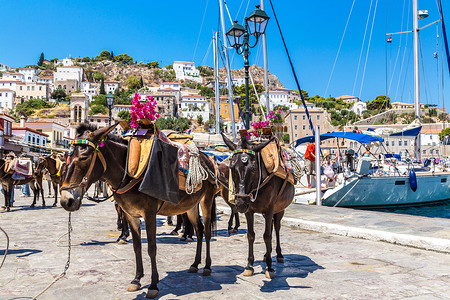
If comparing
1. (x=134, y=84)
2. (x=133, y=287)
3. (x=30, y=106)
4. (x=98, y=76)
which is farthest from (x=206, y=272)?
(x=98, y=76)

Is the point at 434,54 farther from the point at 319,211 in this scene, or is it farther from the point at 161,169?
the point at 161,169

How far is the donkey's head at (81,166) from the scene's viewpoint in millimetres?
4000

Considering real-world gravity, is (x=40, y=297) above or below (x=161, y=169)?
below

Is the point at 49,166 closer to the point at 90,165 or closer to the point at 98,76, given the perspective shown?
the point at 90,165

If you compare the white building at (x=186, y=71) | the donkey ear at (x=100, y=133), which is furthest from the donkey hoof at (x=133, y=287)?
the white building at (x=186, y=71)

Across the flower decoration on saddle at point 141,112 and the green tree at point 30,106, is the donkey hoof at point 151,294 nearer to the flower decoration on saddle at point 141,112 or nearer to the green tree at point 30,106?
the flower decoration on saddle at point 141,112

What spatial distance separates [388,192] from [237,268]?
50.2 feet

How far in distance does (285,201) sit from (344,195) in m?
11.8

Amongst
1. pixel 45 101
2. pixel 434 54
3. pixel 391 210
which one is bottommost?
pixel 391 210

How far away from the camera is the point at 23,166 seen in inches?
560

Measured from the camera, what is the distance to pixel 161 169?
462 centimetres

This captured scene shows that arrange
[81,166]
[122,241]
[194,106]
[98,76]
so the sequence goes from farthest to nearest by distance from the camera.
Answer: [98,76], [194,106], [122,241], [81,166]

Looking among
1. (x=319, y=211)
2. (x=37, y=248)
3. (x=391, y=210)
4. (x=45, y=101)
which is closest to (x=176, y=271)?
(x=37, y=248)

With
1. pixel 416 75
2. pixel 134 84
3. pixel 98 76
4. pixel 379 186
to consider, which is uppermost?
pixel 98 76
